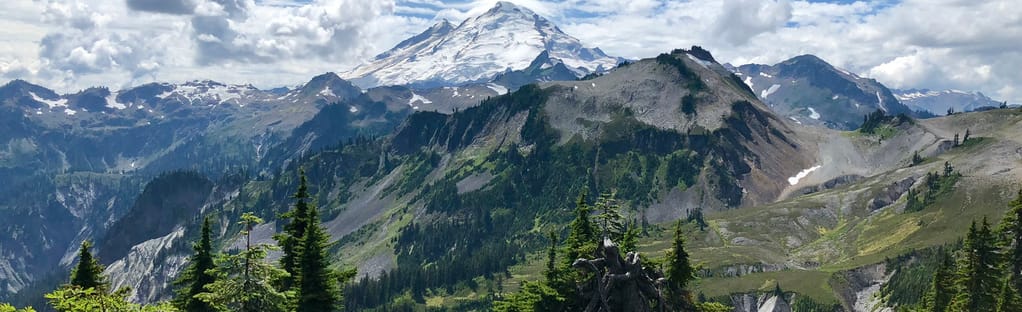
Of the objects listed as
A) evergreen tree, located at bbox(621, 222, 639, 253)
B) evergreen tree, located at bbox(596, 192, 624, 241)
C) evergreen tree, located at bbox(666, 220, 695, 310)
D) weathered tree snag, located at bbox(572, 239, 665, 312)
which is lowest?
weathered tree snag, located at bbox(572, 239, 665, 312)

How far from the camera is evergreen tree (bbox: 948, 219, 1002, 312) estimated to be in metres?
61.9

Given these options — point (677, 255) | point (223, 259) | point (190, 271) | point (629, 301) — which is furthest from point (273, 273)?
point (677, 255)

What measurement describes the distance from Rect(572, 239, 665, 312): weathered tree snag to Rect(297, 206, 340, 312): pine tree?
55.5ft

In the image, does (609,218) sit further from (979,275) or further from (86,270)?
(979,275)

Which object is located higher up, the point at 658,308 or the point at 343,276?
the point at 343,276

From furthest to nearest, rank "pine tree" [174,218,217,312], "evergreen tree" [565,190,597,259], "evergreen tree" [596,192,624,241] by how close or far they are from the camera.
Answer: "pine tree" [174,218,217,312], "evergreen tree" [565,190,597,259], "evergreen tree" [596,192,624,241]

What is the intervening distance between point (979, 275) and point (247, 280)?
62.1 m

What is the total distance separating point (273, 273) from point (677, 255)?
70.6 ft

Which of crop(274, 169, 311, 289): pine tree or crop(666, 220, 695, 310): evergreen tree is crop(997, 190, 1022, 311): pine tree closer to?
crop(666, 220, 695, 310): evergreen tree

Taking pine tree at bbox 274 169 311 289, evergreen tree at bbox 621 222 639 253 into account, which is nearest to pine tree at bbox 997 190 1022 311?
evergreen tree at bbox 621 222 639 253

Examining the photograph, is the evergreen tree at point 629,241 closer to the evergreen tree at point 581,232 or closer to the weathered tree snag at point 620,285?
the evergreen tree at point 581,232

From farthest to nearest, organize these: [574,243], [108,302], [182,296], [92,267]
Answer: [92,267] → [182,296] → [574,243] → [108,302]

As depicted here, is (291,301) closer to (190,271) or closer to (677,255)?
(190,271)

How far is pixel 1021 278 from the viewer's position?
2426 inches
